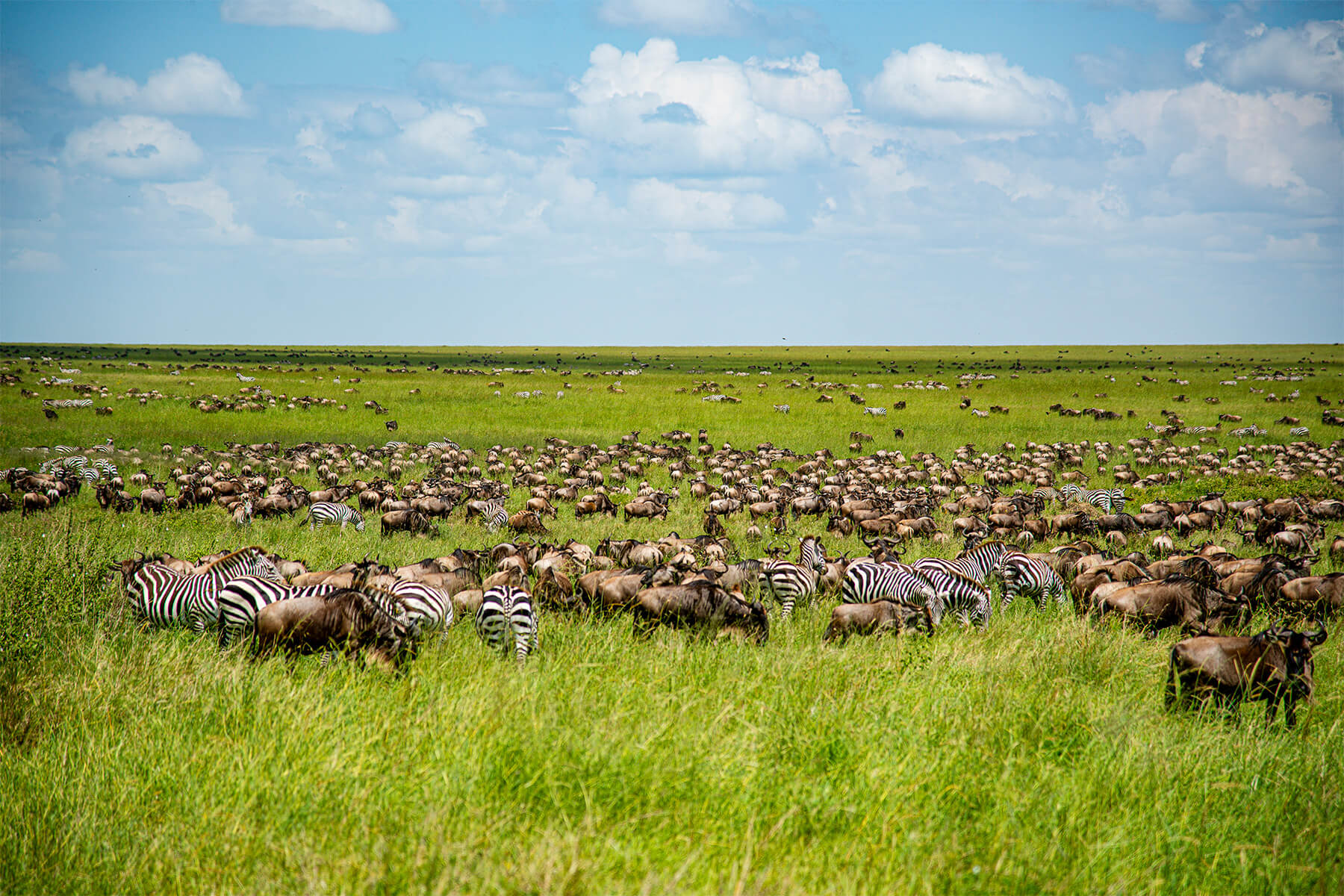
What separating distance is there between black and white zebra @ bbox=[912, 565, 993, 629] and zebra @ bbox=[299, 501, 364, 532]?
13.2 m

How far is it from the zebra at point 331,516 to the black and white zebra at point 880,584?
1189 centimetres

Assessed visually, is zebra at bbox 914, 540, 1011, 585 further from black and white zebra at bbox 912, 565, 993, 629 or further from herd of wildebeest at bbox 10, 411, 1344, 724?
black and white zebra at bbox 912, 565, 993, 629

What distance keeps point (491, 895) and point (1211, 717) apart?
255 inches

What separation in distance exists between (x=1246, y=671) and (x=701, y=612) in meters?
5.16

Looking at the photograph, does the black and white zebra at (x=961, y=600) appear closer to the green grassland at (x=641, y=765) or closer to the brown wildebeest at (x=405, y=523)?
the green grassland at (x=641, y=765)

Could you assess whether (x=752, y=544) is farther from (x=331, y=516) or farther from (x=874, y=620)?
(x=331, y=516)

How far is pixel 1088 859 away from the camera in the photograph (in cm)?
486

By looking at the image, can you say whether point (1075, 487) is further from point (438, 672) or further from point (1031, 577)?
point (438, 672)

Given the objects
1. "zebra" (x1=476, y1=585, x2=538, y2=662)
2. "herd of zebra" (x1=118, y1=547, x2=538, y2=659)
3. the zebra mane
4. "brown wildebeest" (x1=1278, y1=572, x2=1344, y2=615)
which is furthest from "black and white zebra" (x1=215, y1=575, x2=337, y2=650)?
"brown wildebeest" (x1=1278, y1=572, x2=1344, y2=615)

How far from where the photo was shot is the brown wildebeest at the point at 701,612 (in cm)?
930

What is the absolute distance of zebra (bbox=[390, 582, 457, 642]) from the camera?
860 cm

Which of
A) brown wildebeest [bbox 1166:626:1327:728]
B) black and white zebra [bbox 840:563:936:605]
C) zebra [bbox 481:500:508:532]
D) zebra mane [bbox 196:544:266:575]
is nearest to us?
brown wildebeest [bbox 1166:626:1327:728]

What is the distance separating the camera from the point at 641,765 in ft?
18.2

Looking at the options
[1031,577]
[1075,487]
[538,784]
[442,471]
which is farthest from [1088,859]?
[442,471]
